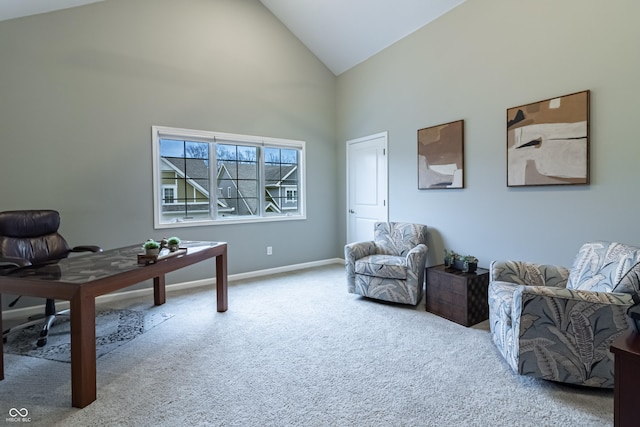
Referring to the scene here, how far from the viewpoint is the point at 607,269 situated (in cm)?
198

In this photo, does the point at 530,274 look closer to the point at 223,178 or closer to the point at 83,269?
the point at 83,269

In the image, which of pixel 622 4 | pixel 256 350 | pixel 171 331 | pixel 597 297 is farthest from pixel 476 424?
pixel 622 4

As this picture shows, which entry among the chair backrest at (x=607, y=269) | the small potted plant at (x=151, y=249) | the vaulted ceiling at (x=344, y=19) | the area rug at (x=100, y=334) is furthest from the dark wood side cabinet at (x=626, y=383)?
the vaulted ceiling at (x=344, y=19)

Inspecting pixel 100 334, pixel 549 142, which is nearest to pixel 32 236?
pixel 100 334

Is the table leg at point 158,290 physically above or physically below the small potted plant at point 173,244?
below

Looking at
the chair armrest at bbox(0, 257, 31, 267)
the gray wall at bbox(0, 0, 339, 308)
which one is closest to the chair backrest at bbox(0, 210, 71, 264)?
the gray wall at bbox(0, 0, 339, 308)

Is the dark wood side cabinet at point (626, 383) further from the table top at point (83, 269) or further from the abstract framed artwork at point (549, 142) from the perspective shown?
the table top at point (83, 269)

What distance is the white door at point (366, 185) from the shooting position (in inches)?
182

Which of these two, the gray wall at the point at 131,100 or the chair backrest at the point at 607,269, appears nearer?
the chair backrest at the point at 607,269

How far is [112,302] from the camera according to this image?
3.57 metres

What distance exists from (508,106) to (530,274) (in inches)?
63.4

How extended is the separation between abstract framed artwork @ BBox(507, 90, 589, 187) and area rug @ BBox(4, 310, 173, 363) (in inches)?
145

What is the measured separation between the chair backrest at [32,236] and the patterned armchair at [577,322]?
386 cm

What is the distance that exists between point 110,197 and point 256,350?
8.39 feet
